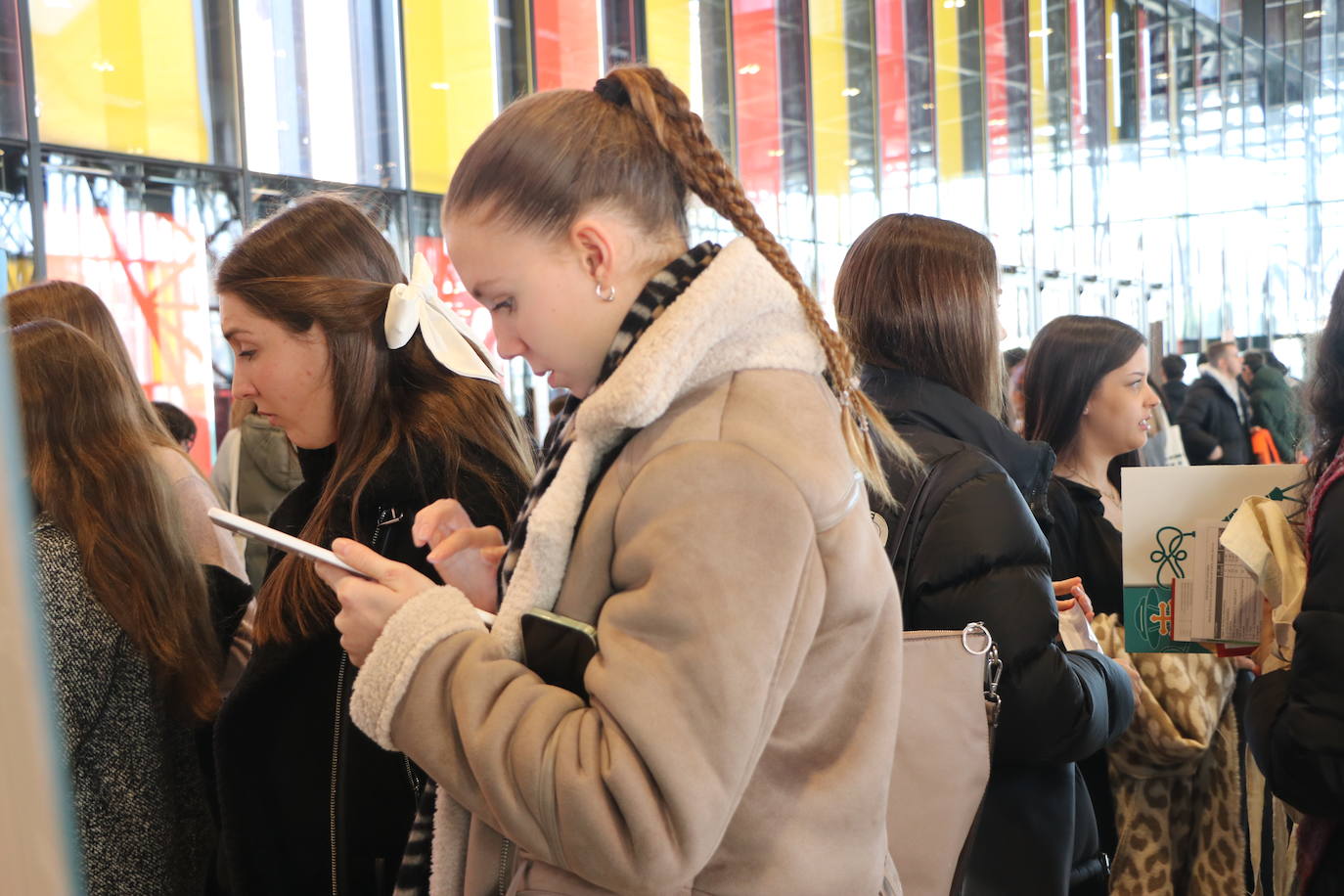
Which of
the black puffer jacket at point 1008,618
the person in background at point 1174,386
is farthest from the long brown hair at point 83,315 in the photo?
the person in background at point 1174,386

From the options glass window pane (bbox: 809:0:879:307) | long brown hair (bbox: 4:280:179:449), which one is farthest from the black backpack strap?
glass window pane (bbox: 809:0:879:307)

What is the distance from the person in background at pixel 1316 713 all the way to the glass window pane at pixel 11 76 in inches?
261

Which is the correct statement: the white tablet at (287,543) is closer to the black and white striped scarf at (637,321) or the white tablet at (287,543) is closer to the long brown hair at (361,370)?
the black and white striped scarf at (637,321)

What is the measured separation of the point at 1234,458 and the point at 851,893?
876cm

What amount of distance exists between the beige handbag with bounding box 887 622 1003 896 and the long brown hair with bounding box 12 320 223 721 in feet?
4.09

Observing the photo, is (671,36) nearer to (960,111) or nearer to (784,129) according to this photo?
(784,129)

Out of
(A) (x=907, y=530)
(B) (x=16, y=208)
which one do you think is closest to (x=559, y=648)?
(A) (x=907, y=530)

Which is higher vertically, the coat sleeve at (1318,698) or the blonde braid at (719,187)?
the blonde braid at (719,187)

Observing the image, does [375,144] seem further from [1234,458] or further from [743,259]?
[743,259]

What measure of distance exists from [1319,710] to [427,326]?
1380 mm

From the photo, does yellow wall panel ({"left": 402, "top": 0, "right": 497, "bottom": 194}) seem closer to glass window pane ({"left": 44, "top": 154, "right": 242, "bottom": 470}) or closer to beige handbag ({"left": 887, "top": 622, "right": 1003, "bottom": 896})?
glass window pane ({"left": 44, "top": 154, "right": 242, "bottom": 470})

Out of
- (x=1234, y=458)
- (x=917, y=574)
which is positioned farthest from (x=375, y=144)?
(x=917, y=574)

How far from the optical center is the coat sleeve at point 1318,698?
1542mm

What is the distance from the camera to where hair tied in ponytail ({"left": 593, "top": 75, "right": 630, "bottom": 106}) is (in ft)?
4.10
